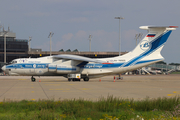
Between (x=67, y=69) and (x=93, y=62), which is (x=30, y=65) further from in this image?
(x=93, y=62)

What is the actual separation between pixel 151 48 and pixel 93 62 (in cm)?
925

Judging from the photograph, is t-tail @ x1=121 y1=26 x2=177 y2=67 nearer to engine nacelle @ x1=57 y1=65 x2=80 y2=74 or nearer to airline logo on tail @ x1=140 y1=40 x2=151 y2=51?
airline logo on tail @ x1=140 y1=40 x2=151 y2=51

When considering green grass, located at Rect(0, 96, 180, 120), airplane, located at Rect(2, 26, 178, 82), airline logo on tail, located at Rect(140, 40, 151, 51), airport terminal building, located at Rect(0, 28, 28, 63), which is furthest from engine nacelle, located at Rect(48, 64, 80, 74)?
airport terminal building, located at Rect(0, 28, 28, 63)

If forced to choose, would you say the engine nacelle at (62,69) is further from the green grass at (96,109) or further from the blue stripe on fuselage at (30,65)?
the green grass at (96,109)

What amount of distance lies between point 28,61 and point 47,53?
147 ft

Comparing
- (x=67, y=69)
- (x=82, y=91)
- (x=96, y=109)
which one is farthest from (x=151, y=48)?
(x=96, y=109)

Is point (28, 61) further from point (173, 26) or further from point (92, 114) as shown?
point (92, 114)

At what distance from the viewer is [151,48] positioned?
3659 centimetres

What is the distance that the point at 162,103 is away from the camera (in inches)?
452

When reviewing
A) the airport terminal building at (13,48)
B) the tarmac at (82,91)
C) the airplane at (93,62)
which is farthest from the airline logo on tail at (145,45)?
the airport terminal building at (13,48)

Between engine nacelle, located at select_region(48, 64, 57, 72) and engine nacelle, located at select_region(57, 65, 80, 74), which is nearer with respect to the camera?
engine nacelle, located at select_region(48, 64, 57, 72)

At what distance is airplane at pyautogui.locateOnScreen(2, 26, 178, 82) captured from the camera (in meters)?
35.6

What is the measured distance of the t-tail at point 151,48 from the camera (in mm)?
36469

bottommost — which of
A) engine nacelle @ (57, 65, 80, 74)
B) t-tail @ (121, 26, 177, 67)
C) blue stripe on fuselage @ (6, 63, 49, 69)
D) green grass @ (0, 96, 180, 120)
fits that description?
green grass @ (0, 96, 180, 120)
